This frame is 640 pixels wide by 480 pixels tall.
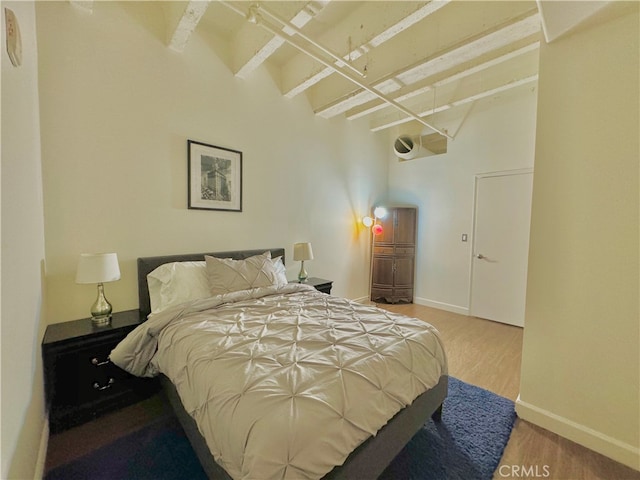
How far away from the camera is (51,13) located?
196 cm

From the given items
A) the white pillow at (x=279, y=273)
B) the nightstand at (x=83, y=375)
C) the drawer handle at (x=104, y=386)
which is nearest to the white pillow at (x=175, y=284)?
the nightstand at (x=83, y=375)

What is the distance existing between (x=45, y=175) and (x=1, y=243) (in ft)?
4.58

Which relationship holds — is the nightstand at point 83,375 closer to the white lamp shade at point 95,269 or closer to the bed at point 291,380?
the bed at point 291,380

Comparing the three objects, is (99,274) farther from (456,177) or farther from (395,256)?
(456,177)

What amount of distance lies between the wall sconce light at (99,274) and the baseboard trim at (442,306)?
4.30m

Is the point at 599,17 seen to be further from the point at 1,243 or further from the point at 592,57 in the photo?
the point at 1,243

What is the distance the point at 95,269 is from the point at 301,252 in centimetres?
197

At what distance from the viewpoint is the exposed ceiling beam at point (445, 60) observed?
216cm

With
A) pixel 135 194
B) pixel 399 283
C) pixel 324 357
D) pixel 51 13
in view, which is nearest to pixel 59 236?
pixel 135 194

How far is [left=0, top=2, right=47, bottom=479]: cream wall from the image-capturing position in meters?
0.99

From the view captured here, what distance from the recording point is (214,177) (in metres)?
2.82

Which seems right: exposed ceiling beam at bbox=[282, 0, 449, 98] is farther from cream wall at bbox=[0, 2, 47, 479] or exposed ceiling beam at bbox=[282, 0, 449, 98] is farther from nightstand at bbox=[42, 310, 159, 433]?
nightstand at bbox=[42, 310, 159, 433]

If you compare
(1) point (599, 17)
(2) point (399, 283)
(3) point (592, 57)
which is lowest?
(2) point (399, 283)

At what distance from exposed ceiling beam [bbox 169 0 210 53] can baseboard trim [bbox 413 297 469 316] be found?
4.64 metres
